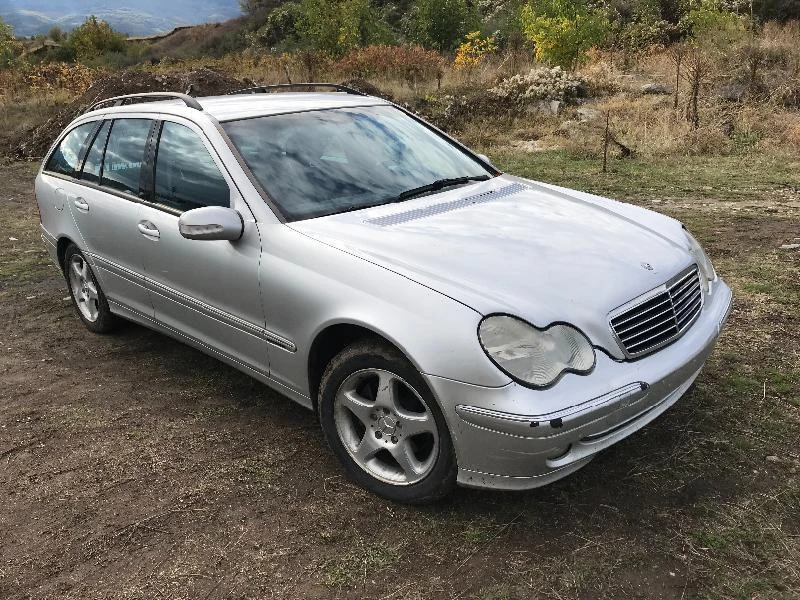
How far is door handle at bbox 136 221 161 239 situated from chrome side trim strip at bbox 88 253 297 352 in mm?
267

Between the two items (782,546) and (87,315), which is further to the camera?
(87,315)

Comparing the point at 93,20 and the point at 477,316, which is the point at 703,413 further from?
the point at 93,20

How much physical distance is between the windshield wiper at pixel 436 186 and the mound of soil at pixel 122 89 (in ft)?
41.3

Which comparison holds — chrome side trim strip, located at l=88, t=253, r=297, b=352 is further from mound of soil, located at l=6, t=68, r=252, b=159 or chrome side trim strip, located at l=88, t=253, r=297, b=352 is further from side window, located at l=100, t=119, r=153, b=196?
mound of soil, located at l=6, t=68, r=252, b=159

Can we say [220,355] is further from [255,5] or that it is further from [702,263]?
→ [255,5]

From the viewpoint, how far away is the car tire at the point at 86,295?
4758mm

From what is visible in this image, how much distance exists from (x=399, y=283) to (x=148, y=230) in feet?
6.05

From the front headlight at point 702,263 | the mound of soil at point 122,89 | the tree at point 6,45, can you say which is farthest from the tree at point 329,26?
the front headlight at point 702,263

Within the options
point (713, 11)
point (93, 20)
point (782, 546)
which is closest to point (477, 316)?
point (782, 546)

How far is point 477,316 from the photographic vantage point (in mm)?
2516

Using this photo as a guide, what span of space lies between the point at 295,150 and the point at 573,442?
207cm

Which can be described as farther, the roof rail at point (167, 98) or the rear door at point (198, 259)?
the roof rail at point (167, 98)

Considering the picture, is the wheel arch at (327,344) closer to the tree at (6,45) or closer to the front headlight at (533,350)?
the front headlight at (533,350)

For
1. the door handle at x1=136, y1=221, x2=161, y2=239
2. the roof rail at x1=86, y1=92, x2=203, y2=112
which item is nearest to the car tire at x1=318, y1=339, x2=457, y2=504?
the door handle at x1=136, y1=221, x2=161, y2=239
